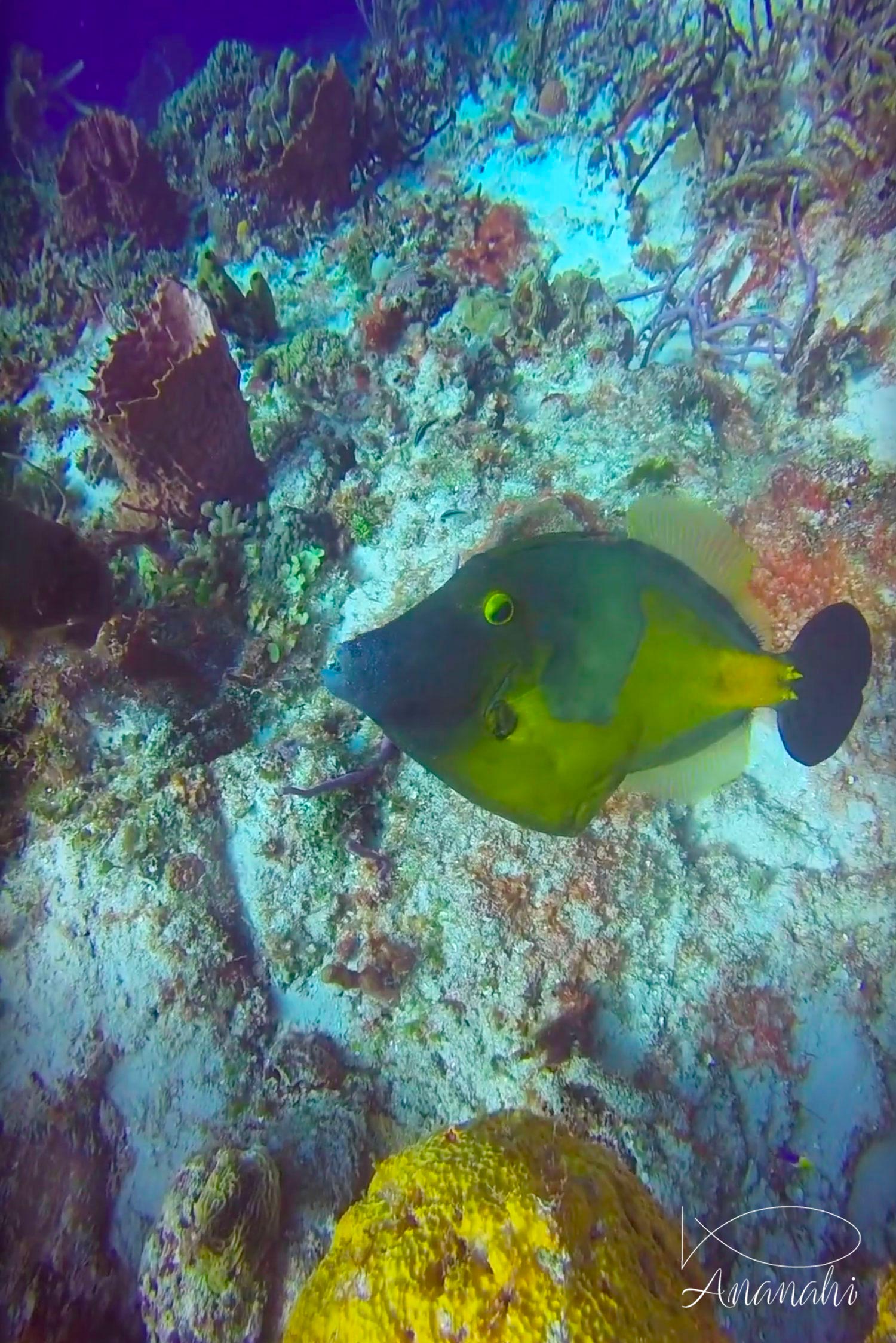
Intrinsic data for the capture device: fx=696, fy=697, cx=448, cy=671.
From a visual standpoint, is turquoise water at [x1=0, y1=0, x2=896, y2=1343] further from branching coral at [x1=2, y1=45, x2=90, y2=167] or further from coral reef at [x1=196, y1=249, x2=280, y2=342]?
branching coral at [x1=2, y1=45, x2=90, y2=167]

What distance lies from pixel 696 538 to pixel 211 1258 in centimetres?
270

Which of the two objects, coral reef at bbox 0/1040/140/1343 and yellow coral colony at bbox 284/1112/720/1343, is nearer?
yellow coral colony at bbox 284/1112/720/1343

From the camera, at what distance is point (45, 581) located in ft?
11.8

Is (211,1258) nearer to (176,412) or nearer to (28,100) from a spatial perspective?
(176,412)

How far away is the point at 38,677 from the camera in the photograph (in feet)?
11.2

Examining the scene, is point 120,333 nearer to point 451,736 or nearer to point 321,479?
point 321,479

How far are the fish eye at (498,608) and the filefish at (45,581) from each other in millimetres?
2857

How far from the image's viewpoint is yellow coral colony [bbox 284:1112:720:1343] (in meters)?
1.54

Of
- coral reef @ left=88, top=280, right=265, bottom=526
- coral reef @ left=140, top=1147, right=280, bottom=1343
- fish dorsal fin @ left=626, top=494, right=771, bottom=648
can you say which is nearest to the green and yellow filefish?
fish dorsal fin @ left=626, top=494, right=771, bottom=648

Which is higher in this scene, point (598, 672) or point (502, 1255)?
point (598, 672)

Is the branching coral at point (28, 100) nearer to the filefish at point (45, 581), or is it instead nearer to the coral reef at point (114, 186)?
the coral reef at point (114, 186)

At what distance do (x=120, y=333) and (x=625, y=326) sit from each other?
315 cm
